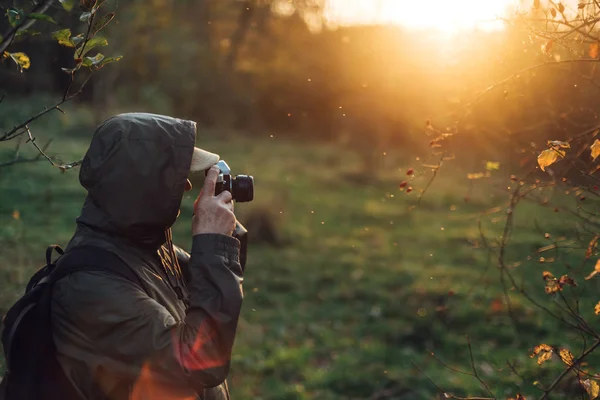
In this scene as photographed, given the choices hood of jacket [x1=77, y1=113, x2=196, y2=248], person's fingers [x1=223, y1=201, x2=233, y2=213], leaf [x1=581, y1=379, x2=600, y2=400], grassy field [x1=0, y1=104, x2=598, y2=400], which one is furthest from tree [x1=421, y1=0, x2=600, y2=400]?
hood of jacket [x1=77, y1=113, x2=196, y2=248]

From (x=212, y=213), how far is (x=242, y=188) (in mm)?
208

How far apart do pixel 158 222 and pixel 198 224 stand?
0.13m

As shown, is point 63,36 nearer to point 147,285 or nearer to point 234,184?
point 234,184

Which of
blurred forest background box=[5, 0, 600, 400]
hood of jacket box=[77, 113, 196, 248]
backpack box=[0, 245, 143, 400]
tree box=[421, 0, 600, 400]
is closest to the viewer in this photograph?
backpack box=[0, 245, 143, 400]

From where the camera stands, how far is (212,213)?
7.04 feet

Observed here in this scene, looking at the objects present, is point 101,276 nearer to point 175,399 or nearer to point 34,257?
point 175,399

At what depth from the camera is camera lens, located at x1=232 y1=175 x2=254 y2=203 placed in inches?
91.2

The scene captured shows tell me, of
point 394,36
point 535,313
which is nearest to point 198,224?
point 535,313

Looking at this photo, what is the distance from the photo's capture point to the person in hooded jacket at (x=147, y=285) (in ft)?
6.26

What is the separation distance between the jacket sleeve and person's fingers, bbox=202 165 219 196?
376 mm

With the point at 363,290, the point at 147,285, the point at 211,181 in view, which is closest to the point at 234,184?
the point at 211,181

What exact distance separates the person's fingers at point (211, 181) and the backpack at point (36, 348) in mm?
415

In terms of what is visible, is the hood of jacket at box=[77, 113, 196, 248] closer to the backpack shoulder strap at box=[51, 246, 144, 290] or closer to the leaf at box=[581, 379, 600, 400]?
the backpack shoulder strap at box=[51, 246, 144, 290]

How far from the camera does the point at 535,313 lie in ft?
27.1
